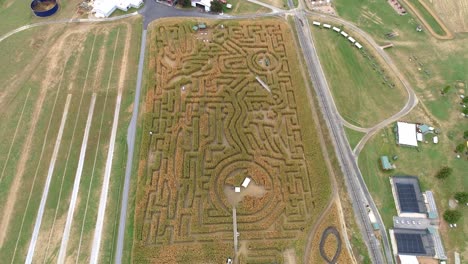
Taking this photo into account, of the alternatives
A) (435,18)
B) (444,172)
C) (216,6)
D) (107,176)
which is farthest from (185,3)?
(444,172)

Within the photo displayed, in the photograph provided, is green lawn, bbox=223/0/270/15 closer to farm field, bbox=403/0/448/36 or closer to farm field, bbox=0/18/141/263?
farm field, bbox=0/18/141/263

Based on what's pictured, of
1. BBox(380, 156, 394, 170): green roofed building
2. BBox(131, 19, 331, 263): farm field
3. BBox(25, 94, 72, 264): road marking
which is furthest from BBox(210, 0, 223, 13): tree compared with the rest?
BBox(380, 156, 394, 170): green roofed building

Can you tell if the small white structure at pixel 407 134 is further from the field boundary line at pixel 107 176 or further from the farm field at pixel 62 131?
the field boundary line at pixel 107 176

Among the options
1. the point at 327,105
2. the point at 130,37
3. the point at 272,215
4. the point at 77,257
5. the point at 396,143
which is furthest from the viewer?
the point at 130,37

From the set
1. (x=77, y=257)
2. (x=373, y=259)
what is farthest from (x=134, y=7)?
(x=373, y=259)

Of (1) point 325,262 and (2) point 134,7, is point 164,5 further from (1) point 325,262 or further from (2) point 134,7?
(1) point 325,262
